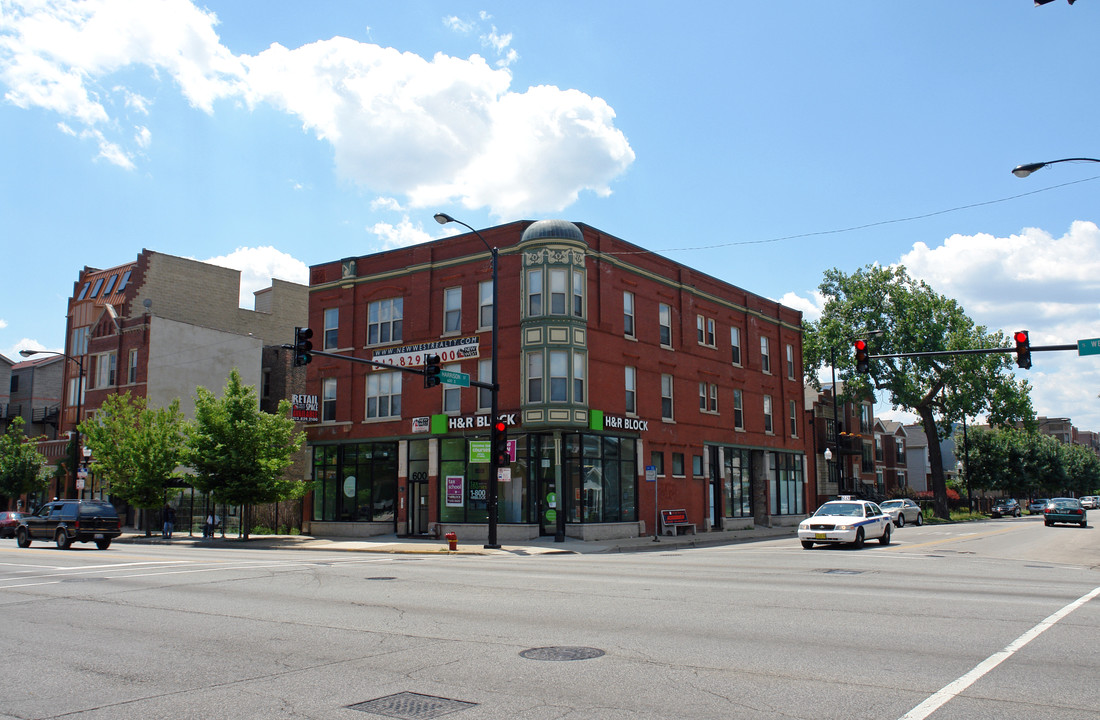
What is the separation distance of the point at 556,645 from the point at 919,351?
5893 cm

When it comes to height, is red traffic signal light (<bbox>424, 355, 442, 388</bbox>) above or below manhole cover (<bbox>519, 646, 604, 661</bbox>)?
above

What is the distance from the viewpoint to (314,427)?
39.0 metres

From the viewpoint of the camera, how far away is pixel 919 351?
61469 millimetres

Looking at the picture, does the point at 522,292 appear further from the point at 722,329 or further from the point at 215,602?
the point at 215,602

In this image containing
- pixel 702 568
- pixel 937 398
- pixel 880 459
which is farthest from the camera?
pixel 880 459

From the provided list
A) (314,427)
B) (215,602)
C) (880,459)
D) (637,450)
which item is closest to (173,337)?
(314,427)

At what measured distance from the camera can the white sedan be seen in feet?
85.5

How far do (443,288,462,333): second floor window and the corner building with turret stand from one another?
56mm

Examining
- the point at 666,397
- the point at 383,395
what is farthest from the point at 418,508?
the point at 666,397

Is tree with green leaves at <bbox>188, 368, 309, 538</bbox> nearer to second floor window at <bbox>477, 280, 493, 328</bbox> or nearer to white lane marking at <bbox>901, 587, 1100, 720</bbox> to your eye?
second floor window at <bbox>477, 280, 493, 328</bbox>

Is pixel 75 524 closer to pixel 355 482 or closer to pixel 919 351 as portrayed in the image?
pixel 355 482

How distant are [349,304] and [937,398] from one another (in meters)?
46.4

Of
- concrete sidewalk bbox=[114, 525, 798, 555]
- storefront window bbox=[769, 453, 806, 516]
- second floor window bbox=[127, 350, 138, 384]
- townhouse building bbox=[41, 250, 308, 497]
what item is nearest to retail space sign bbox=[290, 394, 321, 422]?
concrete sidewalk bbox=[114, 525, 798, 555]

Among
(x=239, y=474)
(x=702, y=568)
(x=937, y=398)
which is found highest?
(x=937, y=398)
